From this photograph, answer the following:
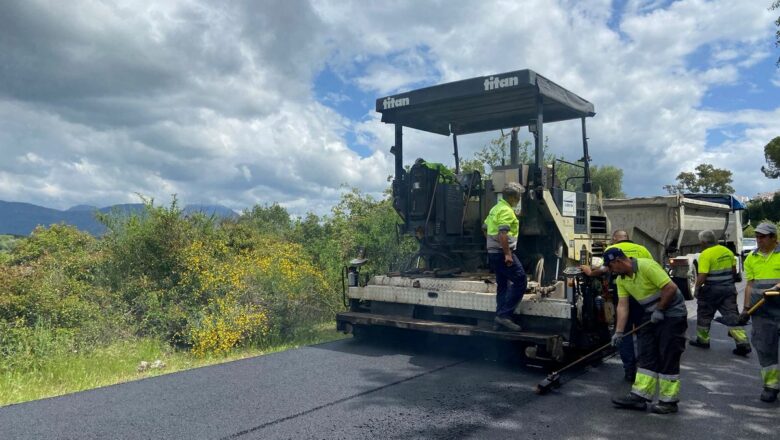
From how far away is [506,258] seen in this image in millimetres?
5527

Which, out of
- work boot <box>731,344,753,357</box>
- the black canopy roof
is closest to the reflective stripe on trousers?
work boot <box>731,344,753,357</box>

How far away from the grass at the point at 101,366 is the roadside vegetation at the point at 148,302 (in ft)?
0.05

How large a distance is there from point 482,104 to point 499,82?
102 cm

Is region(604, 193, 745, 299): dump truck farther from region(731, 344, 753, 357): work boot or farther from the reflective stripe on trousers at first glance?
the reflective stripe on trousers

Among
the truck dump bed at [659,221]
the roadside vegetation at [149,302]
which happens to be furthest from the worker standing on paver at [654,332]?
the truck dump bed at [659,221]

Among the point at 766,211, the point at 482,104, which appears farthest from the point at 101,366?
the point at 766,211

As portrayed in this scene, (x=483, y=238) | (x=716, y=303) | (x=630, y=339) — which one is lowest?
(x=630, y=339)

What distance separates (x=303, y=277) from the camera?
8.81 meters

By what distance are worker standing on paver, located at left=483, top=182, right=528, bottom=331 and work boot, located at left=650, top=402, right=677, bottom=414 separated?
1.47 metres

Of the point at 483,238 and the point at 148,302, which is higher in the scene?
the point at 483,238

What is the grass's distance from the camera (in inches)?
222

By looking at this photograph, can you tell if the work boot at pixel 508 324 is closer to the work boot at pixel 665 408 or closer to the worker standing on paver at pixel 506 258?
the worker standing on paver at pixel 506 258

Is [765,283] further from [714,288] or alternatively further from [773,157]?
[773,157]

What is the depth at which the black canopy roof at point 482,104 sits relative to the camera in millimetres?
6070
